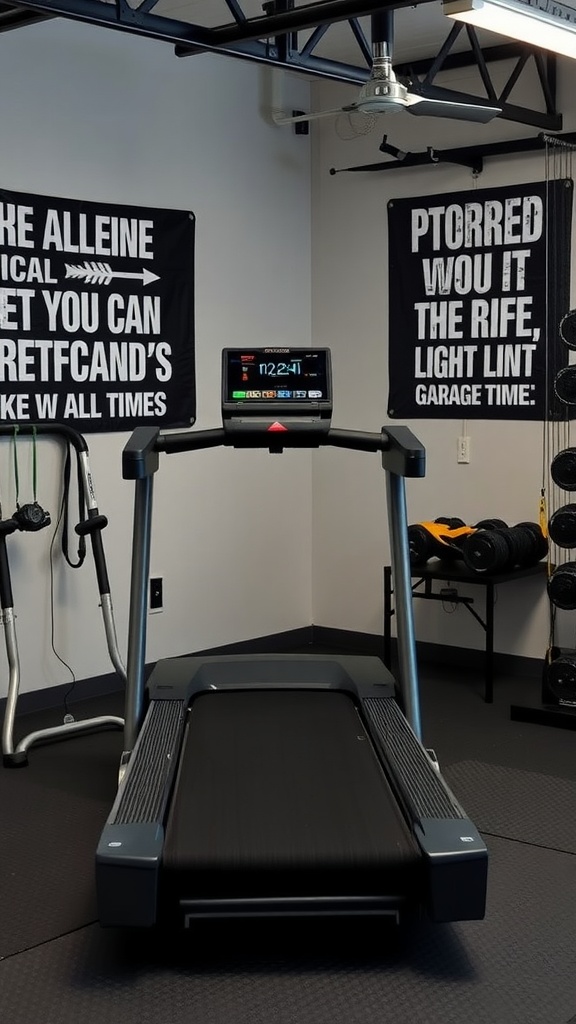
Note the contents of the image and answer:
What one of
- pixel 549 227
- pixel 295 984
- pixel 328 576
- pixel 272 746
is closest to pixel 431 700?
pixel 328 576

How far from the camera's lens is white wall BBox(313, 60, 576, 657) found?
19.2 feet

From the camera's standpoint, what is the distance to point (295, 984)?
296cm

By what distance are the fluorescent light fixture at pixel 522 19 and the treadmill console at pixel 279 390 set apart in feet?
3.63

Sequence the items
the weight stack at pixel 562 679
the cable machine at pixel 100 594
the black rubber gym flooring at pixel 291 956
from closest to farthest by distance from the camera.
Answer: the black rubber gym flooring at pixel 291 956, the cable machine at pixel 100 594, the weight stack at pixel 562 679

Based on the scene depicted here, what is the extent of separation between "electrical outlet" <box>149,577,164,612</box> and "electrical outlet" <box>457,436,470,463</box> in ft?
5.37

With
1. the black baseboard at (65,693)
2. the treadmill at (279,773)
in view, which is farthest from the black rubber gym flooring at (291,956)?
the black baseboard at (65,693)

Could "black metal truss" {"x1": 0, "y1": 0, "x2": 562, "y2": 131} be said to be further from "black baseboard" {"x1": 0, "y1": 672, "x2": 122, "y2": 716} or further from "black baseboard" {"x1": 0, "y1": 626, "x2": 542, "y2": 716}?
"black baseboard" {"x1": 0, "y1": 672, "x2": 122, "y2": 716}

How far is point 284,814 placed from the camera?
3.20m

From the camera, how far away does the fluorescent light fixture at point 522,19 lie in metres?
3.57

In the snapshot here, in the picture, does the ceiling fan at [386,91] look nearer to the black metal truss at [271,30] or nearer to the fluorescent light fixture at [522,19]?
the black metal truss at [271,30]

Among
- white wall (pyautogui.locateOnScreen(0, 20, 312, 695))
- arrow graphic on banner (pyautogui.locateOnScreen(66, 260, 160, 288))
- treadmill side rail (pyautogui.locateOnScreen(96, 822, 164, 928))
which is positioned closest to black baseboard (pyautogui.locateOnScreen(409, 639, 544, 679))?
white wall (pyautogui.locateOnScreen(0, 20, 312, 695))

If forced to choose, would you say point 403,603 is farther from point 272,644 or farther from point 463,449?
point 272,644

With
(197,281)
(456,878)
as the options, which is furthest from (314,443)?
(197,281)

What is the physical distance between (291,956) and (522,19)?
290 cm
